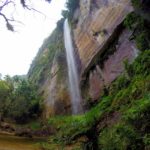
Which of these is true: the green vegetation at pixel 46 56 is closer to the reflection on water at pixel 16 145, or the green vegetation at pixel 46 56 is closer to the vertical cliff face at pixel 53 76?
the vertical cliff face at pixel 53 76

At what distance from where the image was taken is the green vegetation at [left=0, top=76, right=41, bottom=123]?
92.0ft

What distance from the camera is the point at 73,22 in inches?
1227

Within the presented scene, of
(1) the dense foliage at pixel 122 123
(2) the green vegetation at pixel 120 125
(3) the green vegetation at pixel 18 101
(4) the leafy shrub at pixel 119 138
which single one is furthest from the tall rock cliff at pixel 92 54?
(4) the leafy shrub at pixel 119 138

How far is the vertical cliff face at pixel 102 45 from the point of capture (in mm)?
19831

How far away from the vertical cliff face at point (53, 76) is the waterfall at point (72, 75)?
56cm

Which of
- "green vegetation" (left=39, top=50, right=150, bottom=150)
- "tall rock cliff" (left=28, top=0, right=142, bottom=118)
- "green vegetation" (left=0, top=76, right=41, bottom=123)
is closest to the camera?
"green vegetation" (left=39, top=50, right=150, bottom=150)

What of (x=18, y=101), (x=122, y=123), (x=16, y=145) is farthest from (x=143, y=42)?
(x=18, y=101)

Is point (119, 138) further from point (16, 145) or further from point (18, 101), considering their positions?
point (18, 101)

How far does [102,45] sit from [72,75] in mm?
6477

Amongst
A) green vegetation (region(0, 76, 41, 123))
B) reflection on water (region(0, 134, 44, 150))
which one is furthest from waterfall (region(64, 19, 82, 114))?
reflection on water (region(0, 134, 44, 150))

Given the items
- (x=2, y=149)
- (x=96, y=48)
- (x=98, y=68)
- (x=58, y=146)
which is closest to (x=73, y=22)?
(x=96, y=48)

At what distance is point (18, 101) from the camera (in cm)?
2805

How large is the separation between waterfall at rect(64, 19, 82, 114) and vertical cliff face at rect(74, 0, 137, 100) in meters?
1.35

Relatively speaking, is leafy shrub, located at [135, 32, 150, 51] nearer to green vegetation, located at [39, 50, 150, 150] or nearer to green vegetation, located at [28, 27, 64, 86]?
green vegetation, located at [39, 50, 150, 150]
